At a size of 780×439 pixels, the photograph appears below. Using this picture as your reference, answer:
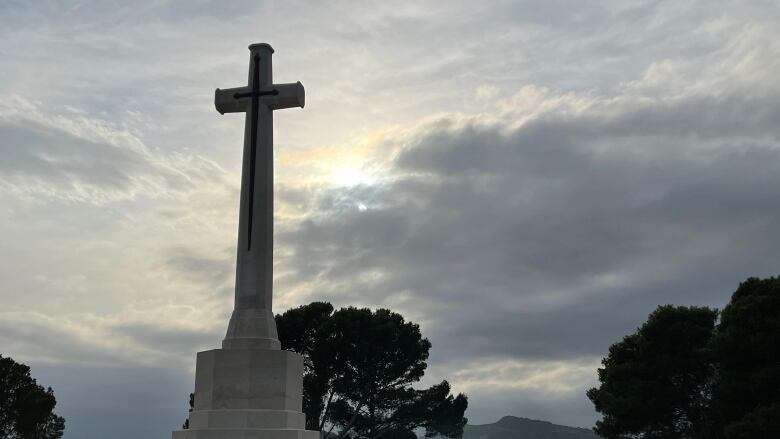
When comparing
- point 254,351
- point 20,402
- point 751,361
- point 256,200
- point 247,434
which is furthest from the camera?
point 20,402

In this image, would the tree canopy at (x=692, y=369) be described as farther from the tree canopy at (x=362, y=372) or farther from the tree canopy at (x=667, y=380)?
the tree canopy at (x=362, y=372)

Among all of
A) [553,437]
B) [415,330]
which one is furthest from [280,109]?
[553,437]

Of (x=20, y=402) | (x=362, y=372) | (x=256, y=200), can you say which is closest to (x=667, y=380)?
(x=362, y=372)

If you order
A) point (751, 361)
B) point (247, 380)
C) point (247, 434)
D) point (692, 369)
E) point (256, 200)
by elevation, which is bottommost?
point (247, 434)

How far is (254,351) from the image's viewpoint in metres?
14.1

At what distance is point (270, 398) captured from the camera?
547 inches

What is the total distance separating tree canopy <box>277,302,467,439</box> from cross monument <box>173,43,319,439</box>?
78.8 feet

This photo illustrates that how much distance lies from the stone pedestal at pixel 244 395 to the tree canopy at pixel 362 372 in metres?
24.7

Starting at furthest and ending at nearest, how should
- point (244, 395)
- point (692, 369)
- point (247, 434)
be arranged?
point (692, 369) → point (244, 395) → point (247, 434)

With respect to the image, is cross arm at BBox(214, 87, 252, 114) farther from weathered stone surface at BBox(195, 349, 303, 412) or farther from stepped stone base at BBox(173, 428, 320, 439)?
stepped stone base at BBox(173, 428, 320, 439)

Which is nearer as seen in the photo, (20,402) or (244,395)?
(244,395)

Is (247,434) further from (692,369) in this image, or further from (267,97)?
(692,369)

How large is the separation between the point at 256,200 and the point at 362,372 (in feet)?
83.6

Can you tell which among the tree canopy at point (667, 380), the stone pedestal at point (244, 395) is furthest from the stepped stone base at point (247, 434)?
the tree canopy at point (667, 380)
